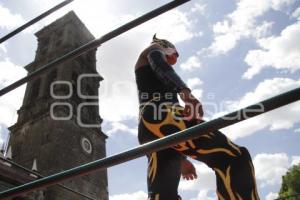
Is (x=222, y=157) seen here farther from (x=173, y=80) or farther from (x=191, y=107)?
(x=173, y=80)

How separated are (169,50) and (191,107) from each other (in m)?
0.69

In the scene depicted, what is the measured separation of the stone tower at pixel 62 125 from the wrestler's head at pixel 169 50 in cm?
1784

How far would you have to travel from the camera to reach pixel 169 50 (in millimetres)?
2672

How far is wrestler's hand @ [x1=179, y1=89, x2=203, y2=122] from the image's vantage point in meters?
2.14

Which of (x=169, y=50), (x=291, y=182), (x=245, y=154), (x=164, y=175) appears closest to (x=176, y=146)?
(x=164, y=175)

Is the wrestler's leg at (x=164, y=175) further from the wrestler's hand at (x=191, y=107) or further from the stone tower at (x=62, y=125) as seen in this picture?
the stone tower at (x=62, y=125)

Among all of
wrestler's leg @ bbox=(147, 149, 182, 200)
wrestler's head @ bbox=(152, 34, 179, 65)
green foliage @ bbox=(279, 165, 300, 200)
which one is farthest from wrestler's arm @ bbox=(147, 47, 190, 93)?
green foliage @ bbox=(279, 165, 300, 200)

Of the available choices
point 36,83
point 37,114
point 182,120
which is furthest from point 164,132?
point 36,83

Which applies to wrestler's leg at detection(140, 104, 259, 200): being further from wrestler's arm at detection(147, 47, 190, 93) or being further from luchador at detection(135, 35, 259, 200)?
wrestler's arm at detection(147, 47, 190, 93)

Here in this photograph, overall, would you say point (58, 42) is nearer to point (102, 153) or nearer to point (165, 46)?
point (102, 153)

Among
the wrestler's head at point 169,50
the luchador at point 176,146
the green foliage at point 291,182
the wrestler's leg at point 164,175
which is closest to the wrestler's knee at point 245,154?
the luchador at point 176,146

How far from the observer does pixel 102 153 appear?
2522 cm

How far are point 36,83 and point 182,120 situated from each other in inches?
1045

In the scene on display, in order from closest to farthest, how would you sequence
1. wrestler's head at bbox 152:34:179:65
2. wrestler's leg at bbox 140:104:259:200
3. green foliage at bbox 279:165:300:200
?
wrestler's leg at bbox 140:104:259:200 → wrestler's head at bbox 152:34:179:65 → green foliage at bbox 279:165:300:200
